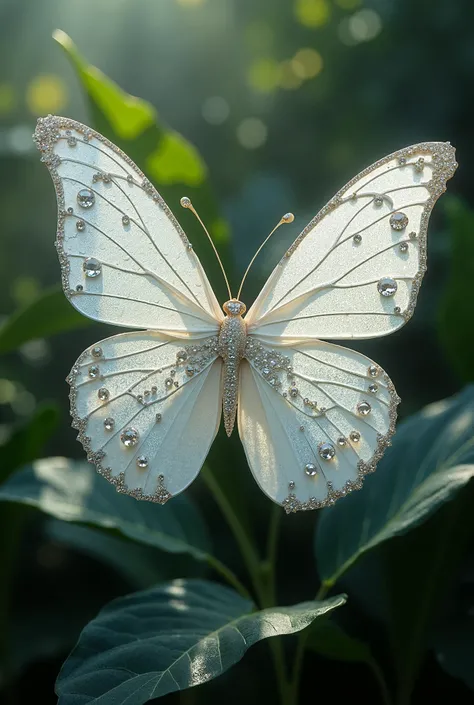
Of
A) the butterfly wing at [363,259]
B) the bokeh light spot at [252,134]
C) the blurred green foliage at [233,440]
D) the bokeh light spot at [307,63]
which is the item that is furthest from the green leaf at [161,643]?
the bokeh light spot at [307,63]

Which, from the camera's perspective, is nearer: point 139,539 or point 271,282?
point 271,282

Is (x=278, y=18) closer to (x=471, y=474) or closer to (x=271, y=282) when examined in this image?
(x=271, y=282)

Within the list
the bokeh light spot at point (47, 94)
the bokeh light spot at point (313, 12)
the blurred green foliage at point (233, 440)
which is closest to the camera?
the blurred green foliage at point (233, 440)

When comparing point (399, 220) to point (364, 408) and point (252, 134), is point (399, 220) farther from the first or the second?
point (252, 134)

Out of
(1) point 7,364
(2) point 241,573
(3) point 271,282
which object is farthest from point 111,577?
(3) point 271,282

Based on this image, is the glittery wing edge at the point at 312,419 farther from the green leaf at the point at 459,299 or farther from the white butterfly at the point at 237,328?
the green leaf at the point at 459,299

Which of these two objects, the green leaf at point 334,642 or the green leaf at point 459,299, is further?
the green leaf at point 459,299
